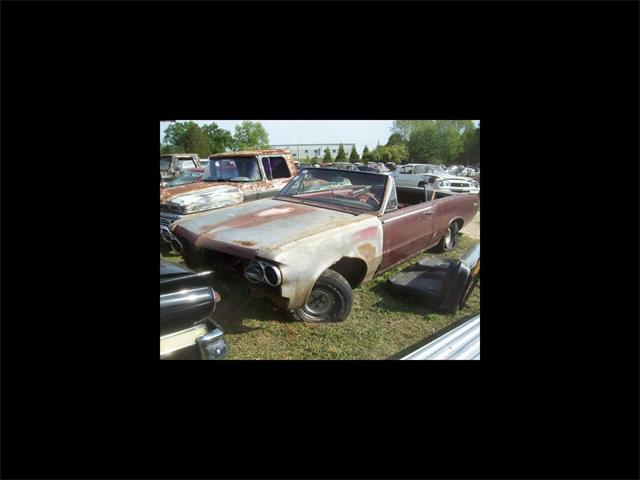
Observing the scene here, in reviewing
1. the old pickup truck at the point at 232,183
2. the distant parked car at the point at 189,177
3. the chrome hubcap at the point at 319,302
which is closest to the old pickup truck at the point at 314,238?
the chrome hubcap at the point at 319,302

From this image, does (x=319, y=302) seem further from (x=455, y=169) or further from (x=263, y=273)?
(x=455, y=169)

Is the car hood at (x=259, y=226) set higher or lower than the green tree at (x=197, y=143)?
lower

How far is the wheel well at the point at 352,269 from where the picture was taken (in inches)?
107

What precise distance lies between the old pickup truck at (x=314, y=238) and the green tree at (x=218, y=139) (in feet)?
2.04

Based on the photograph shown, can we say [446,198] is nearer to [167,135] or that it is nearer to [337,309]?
[337,309]

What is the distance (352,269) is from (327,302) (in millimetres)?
410

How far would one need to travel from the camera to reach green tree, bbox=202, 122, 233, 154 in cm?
273

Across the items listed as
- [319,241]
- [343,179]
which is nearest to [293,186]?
[343,179]

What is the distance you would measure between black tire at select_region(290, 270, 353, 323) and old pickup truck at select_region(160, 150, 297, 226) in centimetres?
208

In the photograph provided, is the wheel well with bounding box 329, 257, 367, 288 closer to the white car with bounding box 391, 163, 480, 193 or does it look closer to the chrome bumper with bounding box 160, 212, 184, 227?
the white car with bounding box 391, 163, 480, 193

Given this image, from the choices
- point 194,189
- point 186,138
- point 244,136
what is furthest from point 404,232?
point 194,189

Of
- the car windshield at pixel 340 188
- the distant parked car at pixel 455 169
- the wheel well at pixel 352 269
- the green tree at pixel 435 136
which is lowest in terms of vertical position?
the wheel well at pixel 352 269

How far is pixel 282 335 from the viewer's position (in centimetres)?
239

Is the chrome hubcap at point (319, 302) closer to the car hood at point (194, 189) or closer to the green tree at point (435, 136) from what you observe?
the green tree at point (435, 136)
